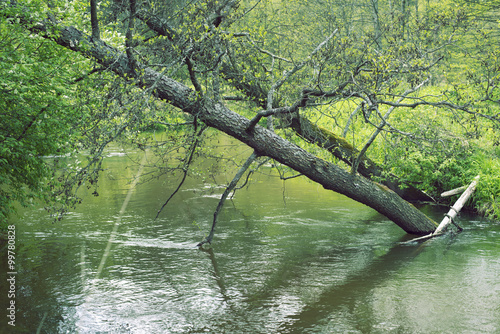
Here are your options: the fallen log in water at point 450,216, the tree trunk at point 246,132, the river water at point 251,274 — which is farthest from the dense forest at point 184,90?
the river water at point 251,274

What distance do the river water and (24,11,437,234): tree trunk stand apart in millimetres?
793

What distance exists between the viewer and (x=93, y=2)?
632 centimetres

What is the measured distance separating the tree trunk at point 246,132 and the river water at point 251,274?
31.2 inches

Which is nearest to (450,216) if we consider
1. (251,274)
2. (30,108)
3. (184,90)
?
(251,274)

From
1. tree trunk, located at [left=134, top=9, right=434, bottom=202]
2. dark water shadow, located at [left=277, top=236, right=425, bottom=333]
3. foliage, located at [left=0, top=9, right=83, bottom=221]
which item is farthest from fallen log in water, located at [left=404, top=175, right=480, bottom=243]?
foliage, located at [left=0, top=9, right=83, bottom=221]

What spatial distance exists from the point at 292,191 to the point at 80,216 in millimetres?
6184

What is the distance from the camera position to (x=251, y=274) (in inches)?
291

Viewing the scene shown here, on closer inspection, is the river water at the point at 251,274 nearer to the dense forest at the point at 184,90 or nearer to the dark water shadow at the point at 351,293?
the dark water shadow at the point at 351,293

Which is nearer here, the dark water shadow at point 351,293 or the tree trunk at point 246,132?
the dark water shadow at point 351,293

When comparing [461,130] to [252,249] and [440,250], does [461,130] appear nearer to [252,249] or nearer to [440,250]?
[440,250]

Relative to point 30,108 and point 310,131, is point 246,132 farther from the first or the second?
point 30,108

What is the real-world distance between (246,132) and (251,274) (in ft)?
8.30

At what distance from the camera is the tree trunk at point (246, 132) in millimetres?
7293

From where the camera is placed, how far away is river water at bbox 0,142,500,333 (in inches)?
228
